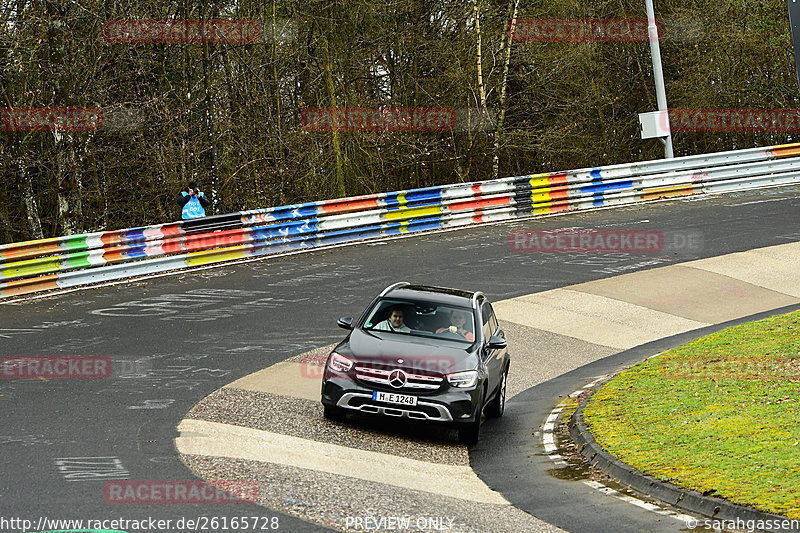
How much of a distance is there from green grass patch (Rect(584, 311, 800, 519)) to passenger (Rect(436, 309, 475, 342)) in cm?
169

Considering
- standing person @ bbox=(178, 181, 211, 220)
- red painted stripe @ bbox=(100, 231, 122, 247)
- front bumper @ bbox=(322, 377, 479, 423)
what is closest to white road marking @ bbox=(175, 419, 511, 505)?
front bumper @ bbox=(322, 377, 479, 423)

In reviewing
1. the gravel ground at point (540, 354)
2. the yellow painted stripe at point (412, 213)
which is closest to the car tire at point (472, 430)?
the gravel ground at point (540, 354)

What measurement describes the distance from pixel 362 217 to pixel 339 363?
12.1 metres

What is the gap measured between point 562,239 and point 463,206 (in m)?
3.01

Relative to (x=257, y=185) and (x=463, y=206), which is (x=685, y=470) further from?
(x=257, y=185)

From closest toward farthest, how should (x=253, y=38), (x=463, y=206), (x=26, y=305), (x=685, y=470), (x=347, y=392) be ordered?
(x=685, y=470) → (x=347, y=392) → (x=26, y=305) → (x=463, y=206) → (x=253, y=38)

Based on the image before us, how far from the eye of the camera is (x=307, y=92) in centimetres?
2989

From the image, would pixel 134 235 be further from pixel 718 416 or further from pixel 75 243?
pixel 718 416

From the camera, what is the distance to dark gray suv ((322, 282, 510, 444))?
10953 mm

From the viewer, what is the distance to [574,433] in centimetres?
1127

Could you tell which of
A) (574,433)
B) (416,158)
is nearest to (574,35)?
(416,158)

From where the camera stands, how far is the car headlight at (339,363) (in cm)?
1118

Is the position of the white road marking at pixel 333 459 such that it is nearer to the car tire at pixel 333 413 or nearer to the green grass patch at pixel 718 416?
the car tire at pixel 333 413

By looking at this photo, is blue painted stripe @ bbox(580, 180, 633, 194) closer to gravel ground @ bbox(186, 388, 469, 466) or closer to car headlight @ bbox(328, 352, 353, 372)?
gravel ground @ bbox(186, 388, 469, 466)
